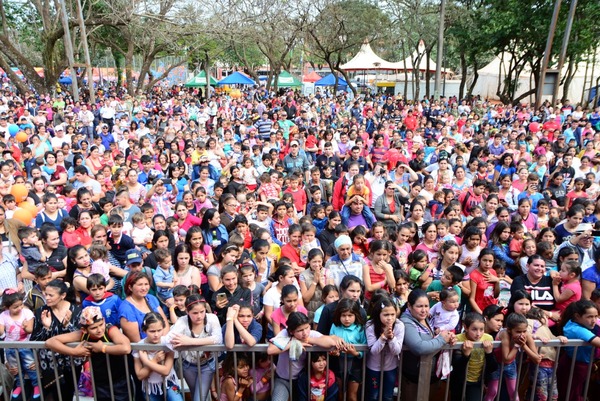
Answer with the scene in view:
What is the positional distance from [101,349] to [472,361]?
2796mm

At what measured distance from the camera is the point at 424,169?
9.21 m

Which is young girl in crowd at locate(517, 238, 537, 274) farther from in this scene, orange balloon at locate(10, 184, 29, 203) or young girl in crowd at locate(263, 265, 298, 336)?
orange balloon at locate(10, 184, 29, 203)

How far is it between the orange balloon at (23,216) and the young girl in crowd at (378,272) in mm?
4542

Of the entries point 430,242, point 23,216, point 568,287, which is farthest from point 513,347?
point 23,216

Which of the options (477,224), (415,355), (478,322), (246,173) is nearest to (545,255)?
(477,224)

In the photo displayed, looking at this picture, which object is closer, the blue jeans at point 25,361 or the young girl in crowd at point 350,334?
the young girl in crowd at point 350,334

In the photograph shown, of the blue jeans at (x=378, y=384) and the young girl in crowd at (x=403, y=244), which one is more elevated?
the young girl in crowd at (x=403, y=244)

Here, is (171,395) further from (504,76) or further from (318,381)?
(504,76)

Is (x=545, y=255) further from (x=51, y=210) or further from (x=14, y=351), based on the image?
(x=51, y=210)

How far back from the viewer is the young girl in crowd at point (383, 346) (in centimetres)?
352

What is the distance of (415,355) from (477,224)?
2.82 metres

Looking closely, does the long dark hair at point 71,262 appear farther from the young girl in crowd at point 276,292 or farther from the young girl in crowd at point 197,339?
the young girl in crowd at point 276,292

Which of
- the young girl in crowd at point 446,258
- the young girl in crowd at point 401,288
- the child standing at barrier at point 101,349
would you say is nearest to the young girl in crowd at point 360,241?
the young girl in crowd at point 401,288

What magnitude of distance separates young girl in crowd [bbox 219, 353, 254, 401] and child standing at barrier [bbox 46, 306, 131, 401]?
75 cm
